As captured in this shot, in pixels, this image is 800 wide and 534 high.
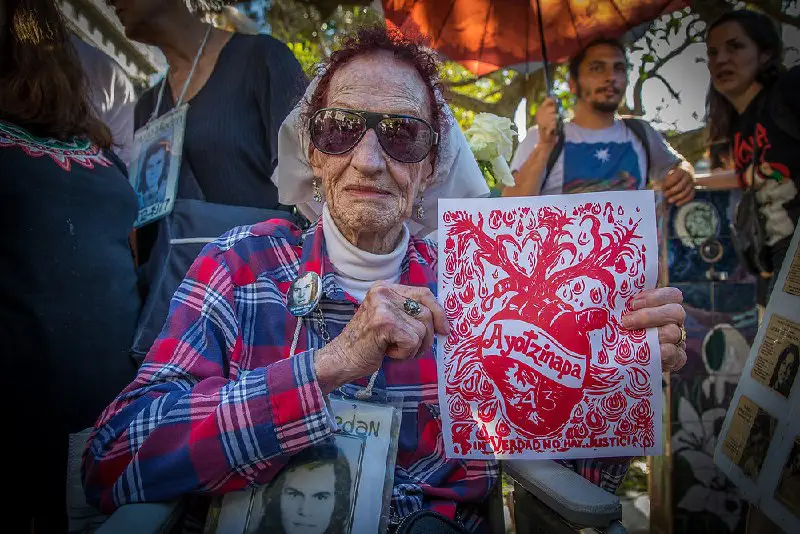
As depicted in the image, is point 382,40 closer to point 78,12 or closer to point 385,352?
point 385,352

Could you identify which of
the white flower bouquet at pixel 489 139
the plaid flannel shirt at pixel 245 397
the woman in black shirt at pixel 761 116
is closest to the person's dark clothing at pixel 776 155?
the woman in black shirt at pixel 761 116

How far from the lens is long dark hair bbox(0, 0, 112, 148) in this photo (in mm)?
1888

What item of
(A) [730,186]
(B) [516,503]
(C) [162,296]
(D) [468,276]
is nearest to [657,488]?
(A) [730,186]

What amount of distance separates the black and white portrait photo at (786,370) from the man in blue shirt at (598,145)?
87.7 inches

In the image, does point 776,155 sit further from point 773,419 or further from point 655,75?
point 773,419

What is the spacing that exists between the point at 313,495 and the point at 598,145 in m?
3.19

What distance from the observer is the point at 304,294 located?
1.67m

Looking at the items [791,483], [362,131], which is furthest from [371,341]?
[791,483]

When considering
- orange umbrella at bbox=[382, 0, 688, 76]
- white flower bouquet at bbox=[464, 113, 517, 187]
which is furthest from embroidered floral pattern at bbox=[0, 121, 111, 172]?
orange umbrella at bbox=[382, 0, 688, 76]

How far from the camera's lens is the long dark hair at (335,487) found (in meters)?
1.30

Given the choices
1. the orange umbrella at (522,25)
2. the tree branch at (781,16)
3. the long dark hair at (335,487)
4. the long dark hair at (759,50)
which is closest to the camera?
the long dark hair at (335,487)

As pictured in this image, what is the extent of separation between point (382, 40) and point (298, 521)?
5.01ft

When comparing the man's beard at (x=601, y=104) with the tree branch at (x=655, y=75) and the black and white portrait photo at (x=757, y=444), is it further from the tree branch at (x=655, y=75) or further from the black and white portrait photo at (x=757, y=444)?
the black and white portrait photo at (x=757, y=444)

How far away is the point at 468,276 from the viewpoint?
1474mm
